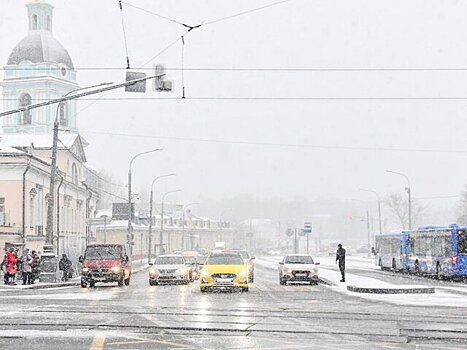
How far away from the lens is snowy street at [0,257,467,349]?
12.8 m

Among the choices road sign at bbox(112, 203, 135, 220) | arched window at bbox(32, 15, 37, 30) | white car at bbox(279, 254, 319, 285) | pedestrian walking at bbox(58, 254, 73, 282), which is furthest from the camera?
arched window at bbox(32, 15, 37, 30)

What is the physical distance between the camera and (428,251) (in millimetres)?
44438

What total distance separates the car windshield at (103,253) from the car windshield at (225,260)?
7052mm

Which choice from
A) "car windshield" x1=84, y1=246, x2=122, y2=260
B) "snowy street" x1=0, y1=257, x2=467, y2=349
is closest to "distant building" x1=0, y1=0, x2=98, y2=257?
"car windshield" x1=84, y1=246, x2=122, y2=260

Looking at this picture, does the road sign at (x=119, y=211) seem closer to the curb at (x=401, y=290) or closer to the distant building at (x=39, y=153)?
the distant building at (x=39, y=153)

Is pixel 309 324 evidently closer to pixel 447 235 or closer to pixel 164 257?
pixel 164 257

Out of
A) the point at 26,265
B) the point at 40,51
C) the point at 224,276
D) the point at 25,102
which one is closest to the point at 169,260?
the point at 26,265

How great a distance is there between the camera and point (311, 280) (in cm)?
3403

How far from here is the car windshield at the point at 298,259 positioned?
34625 mm

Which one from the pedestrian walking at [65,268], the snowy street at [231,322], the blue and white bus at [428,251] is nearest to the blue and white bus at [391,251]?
the blue and white bus at [428,251]

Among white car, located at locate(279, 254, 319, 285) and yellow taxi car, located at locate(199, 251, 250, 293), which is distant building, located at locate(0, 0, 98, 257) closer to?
white car, located at locate(279, 254, 319, 285)

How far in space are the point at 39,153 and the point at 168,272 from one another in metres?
39.6

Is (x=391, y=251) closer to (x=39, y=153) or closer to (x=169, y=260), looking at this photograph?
(x=169, y=260)

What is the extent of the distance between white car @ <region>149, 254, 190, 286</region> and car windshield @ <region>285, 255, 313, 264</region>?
4.50 m
